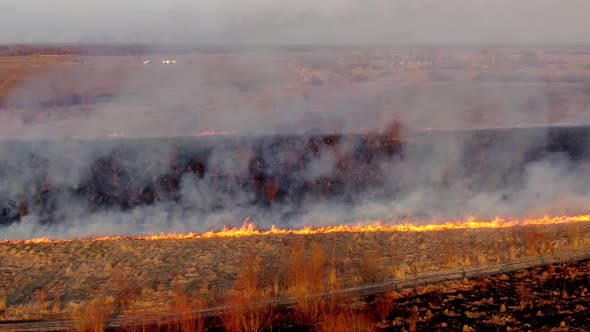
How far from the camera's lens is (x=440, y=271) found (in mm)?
7098

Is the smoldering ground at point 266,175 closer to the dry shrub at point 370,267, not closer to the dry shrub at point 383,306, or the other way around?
the dry shrub at point 370,267

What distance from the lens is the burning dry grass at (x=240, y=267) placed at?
6.15 metres

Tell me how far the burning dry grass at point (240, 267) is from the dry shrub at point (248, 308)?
14 mm

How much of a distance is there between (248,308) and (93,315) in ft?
5.57

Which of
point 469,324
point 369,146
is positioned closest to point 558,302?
point 469,324

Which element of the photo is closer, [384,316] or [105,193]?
[384,316]

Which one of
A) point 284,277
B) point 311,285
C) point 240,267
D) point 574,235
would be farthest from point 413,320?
point 574,235

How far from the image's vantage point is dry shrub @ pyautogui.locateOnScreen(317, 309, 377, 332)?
207 inches

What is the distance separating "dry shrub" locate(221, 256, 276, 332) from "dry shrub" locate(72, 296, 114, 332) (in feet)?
4.34

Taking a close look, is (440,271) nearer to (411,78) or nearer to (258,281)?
(258,281)

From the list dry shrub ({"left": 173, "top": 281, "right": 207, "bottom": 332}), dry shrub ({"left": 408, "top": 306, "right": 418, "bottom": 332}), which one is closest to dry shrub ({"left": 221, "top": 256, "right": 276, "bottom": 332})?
dry shrub ({"left": 173, "top": 281, "right": 207, "bottom": 332})

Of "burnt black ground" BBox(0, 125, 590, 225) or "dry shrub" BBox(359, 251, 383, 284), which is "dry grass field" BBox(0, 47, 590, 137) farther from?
"dry shrub" BBox(359, 251, 383, 284)

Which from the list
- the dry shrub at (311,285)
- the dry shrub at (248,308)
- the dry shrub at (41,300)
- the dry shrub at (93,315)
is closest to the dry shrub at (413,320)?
the dry shrub at (311,285)

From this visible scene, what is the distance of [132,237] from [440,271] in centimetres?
575
